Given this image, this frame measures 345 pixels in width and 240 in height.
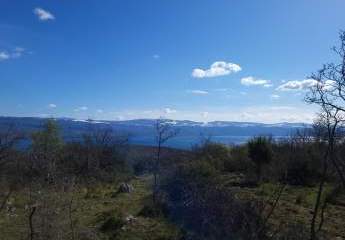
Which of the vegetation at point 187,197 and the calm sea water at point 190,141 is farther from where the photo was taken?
the calm sea water at point 190,141

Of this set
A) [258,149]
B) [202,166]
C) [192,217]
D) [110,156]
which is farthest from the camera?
[110,156]

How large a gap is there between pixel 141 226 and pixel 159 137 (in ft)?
34.3

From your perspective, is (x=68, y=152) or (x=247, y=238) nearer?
(x=247, y=238)

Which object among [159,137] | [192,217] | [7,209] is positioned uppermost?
[159,137]

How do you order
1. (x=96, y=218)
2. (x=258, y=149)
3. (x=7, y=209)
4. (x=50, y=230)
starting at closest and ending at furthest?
(x=50, y=230)
(x=96, y=218)
(x=7, y=209)
(x=258, y=149)

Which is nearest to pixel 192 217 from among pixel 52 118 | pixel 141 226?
pixel 141 226

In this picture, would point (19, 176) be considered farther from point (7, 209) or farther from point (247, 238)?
point (247, 238)

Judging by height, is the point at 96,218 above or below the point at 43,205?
below

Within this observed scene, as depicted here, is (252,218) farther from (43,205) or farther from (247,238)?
(43,205)

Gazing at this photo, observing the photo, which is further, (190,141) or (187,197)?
(190,141)

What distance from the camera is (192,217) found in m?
13.2

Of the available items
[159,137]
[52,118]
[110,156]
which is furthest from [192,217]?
[52,118]

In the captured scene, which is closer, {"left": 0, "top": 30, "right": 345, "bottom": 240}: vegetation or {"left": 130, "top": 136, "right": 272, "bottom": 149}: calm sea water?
{"left": 0, "top": 30, "right": 345, "bottom": 240}: vegetation

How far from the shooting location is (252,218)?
388 inches
